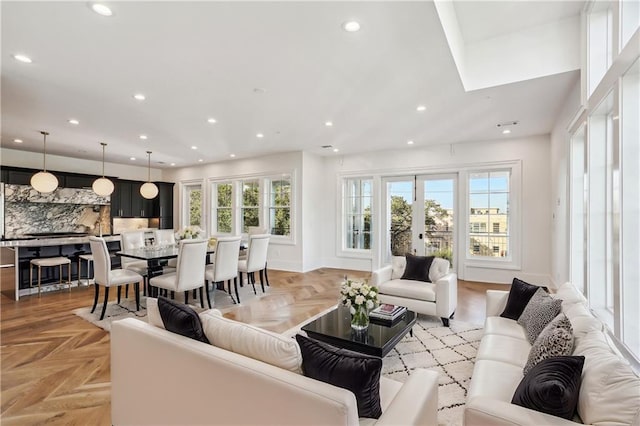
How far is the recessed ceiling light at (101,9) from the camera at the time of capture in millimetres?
2133

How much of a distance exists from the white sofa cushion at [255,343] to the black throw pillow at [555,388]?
966 millimetres

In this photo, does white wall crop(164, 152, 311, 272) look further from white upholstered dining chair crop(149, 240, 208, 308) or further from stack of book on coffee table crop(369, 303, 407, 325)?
stack of book on coffee table crop(369, 303, 407, 325)

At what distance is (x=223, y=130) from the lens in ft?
17.7

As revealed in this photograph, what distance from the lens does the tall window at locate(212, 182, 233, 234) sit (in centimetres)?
857

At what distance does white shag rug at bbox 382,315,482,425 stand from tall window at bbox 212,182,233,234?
621 centimetres

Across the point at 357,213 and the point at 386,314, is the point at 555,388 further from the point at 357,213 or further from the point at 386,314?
the point at 357,213

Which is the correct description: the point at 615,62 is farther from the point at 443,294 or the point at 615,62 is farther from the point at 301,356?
the point at 301,356

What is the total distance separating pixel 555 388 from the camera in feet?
4.05

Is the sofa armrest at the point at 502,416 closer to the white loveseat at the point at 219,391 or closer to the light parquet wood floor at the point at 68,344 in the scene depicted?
the white loveseat at the point at 219,391

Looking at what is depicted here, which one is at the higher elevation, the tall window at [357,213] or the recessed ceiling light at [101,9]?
the recessed ceiling light at [101,9]

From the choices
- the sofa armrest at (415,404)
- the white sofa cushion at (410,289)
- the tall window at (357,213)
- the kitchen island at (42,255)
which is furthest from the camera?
the tall window at (357,213)

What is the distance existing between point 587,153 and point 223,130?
496 cm

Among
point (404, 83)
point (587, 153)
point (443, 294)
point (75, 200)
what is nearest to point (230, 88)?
point (404, 83)

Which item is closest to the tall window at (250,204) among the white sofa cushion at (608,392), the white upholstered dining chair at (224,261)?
the white upholstered dining chair at (224,261)
